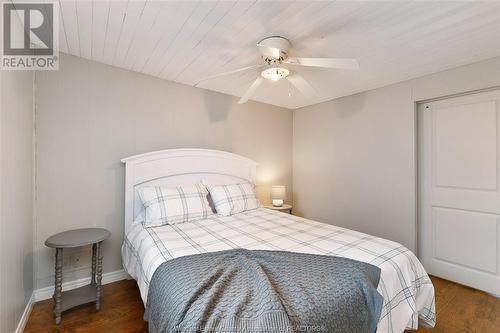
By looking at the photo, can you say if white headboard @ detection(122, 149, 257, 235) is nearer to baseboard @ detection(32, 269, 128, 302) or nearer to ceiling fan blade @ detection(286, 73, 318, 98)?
baseboard @ detection(32, 269, 128, 302)

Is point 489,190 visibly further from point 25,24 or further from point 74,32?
point 25,24

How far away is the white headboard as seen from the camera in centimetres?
247

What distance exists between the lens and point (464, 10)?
1.57 meters

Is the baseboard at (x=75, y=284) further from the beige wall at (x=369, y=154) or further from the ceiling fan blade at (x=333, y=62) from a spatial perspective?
the beige wall at (x=369, y=154)

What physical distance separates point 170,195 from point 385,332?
6.65 ft

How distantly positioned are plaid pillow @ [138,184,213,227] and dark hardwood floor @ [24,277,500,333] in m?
0.71

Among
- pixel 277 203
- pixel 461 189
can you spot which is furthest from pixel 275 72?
pixel 461 189

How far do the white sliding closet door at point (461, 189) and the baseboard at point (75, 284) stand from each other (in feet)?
11.5

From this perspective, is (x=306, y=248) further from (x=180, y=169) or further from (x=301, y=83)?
(x=180, y=169)

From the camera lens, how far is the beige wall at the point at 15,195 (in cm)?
141

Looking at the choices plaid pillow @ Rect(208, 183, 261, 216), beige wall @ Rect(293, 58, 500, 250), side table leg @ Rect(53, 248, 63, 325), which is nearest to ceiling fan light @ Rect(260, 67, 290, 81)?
plaid pillow @ Rect(208, 183, 261, 216)

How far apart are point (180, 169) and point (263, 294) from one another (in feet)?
6.70

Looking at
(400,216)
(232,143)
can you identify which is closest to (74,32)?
(232,143)
